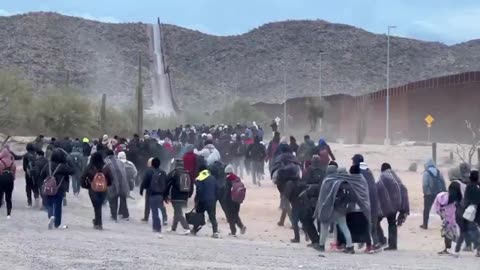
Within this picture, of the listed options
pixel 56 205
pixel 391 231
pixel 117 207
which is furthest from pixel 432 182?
pixel 56 205

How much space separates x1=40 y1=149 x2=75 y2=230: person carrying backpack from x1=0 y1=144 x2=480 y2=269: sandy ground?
0.31 metres

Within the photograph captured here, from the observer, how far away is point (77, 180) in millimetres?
28859

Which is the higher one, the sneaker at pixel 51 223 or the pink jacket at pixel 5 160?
the pink jacket at pixel 5 160

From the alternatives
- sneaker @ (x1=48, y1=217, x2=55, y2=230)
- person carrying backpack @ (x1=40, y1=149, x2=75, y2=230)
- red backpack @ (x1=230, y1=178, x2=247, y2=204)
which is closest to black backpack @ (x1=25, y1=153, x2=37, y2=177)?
person carrying backpack @ (x1=40, y1=149, x2=75, y2=230)

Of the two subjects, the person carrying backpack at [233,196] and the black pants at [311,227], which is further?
the person carrying backpack at [233,196]

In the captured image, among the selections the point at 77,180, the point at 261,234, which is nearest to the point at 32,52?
the point at 77,180

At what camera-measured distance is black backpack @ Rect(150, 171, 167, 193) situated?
802 inches

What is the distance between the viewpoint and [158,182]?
20406 mm

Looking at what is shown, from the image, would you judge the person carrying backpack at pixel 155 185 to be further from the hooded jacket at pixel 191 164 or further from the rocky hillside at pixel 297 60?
the rocky hillside at pixel 297 60

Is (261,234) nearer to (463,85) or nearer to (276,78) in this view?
(463,85)

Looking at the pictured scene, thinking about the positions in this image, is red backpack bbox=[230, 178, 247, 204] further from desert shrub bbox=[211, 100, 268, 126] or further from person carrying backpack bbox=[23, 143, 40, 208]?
desert shrub bbox=[211, 100, 268, 126]

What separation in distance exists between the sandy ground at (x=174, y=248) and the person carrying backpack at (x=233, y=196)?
0.39 meters

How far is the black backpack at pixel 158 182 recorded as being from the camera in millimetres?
20359

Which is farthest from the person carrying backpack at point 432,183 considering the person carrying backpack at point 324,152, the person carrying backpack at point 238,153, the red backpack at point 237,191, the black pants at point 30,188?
the person carrying backpack at point 238,153
